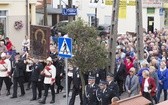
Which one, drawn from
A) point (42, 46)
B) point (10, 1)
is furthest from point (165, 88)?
point (10, 1)

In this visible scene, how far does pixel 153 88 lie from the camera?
15164mm

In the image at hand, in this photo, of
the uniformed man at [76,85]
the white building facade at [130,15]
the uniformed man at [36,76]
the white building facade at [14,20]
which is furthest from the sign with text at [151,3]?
the uniformed man at [76,85]

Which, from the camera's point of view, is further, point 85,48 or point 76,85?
point 76,85

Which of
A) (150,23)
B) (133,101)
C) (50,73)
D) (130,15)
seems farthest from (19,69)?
(150,23)

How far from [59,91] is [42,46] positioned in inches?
125

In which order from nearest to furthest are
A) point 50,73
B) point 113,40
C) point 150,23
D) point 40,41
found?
1. point 40,41
2. point 50,73
3. point 113,40
4. point 150,23

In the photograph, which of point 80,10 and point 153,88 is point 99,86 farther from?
point 80,10

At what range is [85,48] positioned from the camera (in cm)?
1582

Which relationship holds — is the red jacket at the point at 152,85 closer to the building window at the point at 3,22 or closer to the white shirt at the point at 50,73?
the white shirt at the point at 50,73

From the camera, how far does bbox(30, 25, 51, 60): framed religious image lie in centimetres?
1639

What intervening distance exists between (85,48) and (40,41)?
6.12ft

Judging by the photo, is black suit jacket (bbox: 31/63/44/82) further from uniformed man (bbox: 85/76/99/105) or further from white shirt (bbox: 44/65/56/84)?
uniformed man (bbox: 85/76/99/105)

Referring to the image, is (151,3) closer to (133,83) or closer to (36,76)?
(36,76)

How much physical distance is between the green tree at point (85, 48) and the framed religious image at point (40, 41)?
739mm
